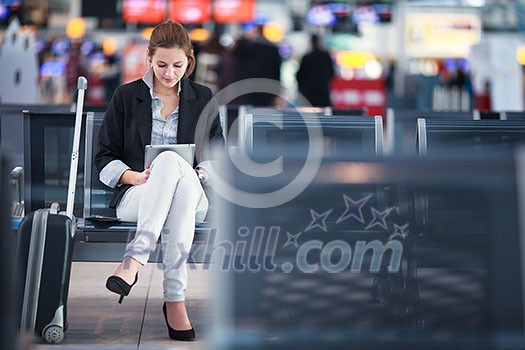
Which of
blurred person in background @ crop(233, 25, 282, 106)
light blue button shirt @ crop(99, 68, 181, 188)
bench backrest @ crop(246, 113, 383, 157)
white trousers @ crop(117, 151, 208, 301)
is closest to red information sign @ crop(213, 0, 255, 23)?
blurred person in background @ crop(233, 25, 282, 106)

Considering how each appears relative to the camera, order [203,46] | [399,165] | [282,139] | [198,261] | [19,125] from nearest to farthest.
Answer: [399,165] → [198,261] → [282,139] → [19,125] → [203,46]

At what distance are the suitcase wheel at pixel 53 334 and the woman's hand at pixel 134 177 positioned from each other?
0.72m

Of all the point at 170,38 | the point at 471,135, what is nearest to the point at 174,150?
the point at 170,38

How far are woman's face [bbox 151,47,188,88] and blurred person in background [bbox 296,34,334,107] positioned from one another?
957cm

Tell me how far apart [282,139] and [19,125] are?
3.20 m

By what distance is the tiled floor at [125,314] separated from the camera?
4.38 meters

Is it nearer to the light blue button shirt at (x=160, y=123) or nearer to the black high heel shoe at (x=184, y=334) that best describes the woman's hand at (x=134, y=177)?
the light blue button shirt at (x=160, y=123)

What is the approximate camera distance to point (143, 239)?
4160mm

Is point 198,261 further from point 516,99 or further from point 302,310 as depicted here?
point 516,99

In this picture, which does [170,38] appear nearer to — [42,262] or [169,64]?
[169,64]

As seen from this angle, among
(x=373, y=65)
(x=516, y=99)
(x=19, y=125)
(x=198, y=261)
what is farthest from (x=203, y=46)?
(x=373, y=65)

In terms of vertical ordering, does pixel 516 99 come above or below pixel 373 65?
below

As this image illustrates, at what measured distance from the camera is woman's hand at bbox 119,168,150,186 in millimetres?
4441

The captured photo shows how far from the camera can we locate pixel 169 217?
13.9ft
